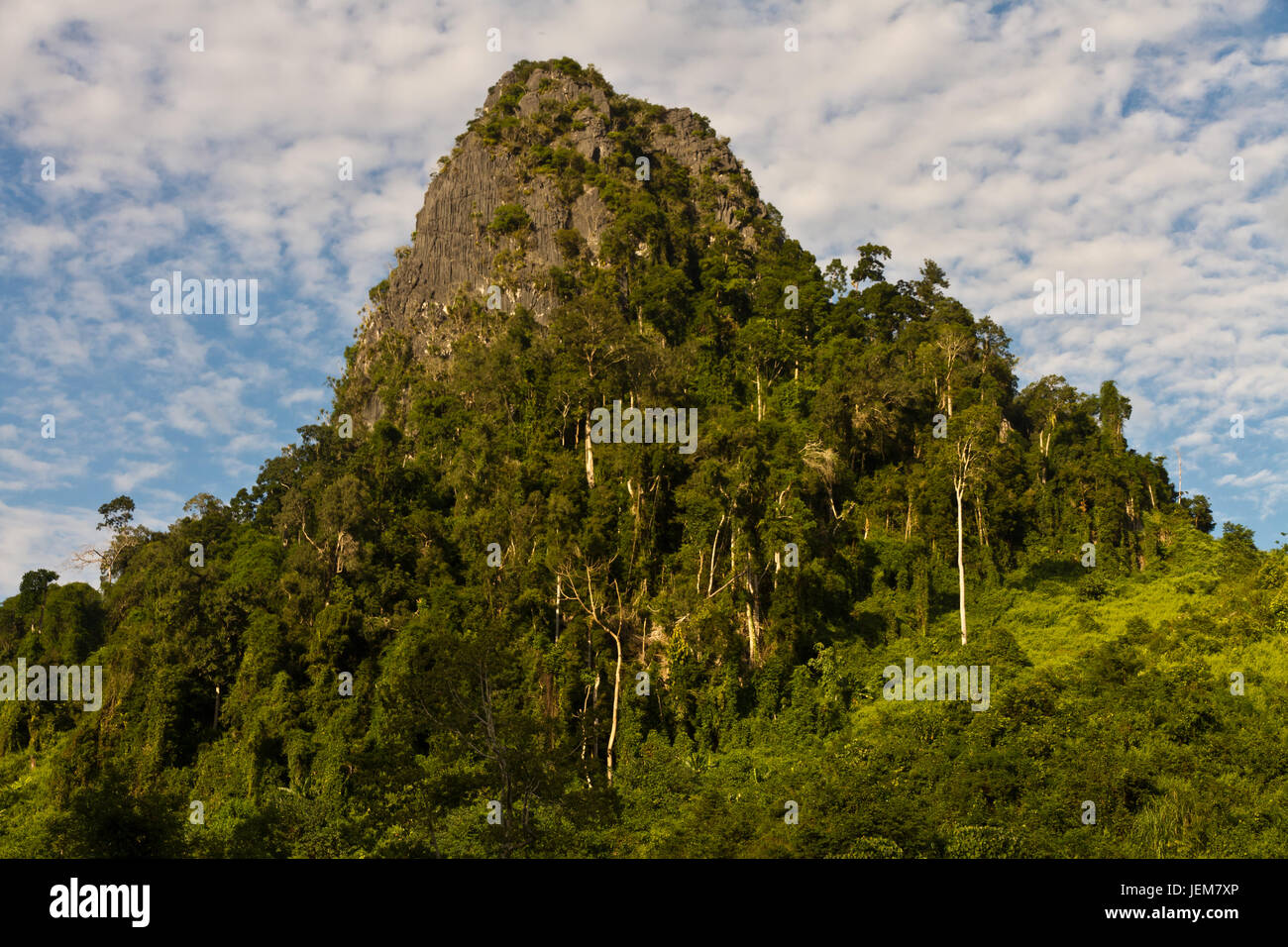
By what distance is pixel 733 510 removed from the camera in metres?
41.1

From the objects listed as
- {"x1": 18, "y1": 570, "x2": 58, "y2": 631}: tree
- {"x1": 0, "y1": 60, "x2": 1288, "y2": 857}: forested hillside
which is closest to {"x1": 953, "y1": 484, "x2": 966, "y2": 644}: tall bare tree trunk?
{"x1": 0, "y1": 60, "x2": 1288, "y2": 857}: forested hillside

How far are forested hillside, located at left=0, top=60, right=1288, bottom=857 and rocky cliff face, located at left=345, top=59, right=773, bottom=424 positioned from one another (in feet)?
3.30

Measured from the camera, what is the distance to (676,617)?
129ft

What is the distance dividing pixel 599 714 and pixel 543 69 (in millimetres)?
61120

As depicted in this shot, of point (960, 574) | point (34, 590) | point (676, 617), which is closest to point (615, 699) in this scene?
point (676, 617)

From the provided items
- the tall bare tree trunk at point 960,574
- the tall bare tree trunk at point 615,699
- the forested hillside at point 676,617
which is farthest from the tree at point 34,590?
the tall bare tree trunk at point 960,574

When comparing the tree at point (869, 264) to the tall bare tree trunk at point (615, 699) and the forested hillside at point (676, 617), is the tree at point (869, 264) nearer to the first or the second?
the forested hillside at point (676, 617)

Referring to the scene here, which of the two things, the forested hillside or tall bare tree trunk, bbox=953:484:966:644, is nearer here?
the forested hillside

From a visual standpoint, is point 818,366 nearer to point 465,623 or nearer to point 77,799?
point 465,623

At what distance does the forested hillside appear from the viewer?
1062 inches

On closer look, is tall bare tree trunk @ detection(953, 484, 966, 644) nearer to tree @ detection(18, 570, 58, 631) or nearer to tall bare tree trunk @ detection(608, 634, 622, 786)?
tall bare tree trunk @ detection(608, 634, 622, 786)

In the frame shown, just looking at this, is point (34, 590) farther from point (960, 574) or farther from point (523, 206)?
point (960, 574)

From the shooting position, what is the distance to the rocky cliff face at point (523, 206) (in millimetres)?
66688

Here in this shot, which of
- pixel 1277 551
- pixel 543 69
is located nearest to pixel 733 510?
pixel 1277 551
